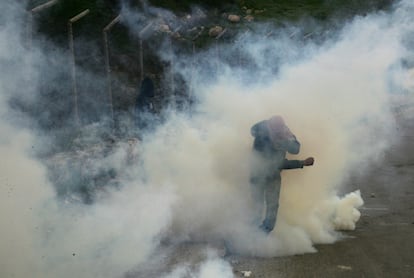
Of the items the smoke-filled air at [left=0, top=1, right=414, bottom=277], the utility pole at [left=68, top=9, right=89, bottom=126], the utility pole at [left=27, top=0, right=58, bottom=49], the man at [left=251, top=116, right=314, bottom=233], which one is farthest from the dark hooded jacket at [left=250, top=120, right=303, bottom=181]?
the utility pole at [left=68, top=9, right=89, bottom=126]

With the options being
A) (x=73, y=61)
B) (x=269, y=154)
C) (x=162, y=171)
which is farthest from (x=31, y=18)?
(x=269, y=154)

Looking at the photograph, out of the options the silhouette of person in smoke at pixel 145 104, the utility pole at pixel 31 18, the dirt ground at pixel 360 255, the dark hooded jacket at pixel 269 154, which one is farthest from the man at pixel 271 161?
the silhouette of person in smoke at pixel 145 104

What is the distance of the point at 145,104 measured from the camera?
12633 millimetres

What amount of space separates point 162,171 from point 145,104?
13.7ft

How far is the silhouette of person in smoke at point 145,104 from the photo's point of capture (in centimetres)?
1236

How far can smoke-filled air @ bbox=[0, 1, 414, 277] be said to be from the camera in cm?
638

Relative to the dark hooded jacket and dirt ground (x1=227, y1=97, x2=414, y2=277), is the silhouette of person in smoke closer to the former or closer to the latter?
dirt ground (x1=227, y1=97, x2=414, y2=277)

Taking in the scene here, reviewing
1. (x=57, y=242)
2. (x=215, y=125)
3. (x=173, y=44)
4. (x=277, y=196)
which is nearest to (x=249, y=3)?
(x=173, y=44)

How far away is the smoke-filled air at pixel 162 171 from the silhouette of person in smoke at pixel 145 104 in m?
0.29

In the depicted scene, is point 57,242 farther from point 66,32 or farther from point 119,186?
point 66,32

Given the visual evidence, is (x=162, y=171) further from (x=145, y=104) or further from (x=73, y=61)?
(x=145, y=104)

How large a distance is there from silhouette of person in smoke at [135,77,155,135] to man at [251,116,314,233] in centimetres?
497

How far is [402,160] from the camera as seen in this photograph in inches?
534

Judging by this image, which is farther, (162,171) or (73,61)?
(73,61)
